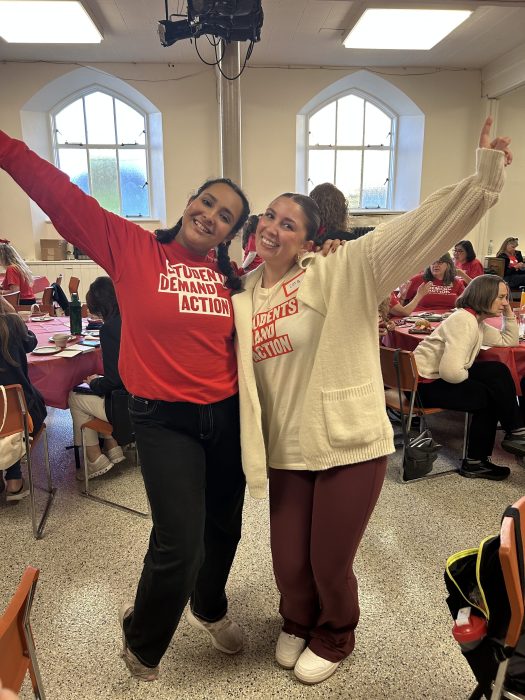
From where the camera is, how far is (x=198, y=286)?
133cm

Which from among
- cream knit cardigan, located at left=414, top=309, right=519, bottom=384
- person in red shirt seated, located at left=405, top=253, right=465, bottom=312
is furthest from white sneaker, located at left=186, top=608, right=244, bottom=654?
person in red shirt seated, located at left=405, top=253, right=465, bottom=312

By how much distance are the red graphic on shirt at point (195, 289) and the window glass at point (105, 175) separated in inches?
291

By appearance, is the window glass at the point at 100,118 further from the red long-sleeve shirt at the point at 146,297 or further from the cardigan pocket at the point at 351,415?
the cardigan pocket at the point at 351,415

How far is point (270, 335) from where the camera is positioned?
4.41 ft

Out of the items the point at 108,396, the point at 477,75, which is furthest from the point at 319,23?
the point at 108,396

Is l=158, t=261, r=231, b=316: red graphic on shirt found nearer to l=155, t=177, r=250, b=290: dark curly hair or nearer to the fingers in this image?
l=155, t=177, r=250, b=290: dark curly hair

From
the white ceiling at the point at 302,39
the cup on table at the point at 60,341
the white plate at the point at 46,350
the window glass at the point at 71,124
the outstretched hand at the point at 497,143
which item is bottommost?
the white plate at the point at 46,350

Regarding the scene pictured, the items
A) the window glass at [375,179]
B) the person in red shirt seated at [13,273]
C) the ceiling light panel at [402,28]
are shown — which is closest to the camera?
the person in red shirt seated at [13,273]

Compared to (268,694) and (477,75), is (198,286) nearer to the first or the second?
(268,694)

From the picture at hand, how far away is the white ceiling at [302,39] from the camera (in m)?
5.38

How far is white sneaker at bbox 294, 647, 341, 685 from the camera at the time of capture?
155cm

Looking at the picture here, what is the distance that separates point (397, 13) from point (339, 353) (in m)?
5.57

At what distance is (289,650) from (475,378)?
1990 millimetres

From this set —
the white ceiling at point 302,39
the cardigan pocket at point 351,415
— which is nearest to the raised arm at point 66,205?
the cardigan pocket at point 351,415
